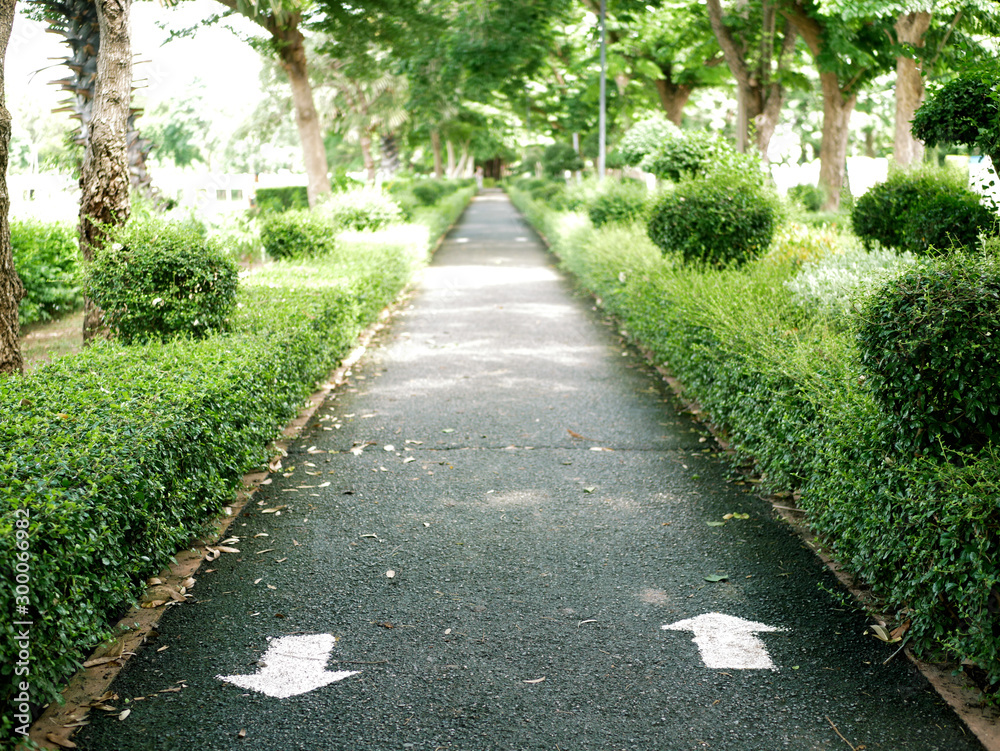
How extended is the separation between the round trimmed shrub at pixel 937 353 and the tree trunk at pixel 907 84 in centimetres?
1443

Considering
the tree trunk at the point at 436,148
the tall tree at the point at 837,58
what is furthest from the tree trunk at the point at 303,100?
the tree trunk at the point at 436,148

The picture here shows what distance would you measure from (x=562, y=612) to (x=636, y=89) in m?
29.1

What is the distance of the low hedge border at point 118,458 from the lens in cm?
310

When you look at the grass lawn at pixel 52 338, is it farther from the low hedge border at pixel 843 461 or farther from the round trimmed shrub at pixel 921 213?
the round trimmed shrub at pixel 921 213

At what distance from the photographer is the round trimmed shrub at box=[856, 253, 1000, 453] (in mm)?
3607

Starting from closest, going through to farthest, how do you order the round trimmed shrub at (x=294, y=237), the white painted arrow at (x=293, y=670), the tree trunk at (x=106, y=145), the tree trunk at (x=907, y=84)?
the white painted arrow at (x=293, y=670) < the tree trunk at (x=106, y=145) < the round trimmed shrub at (x=294, y=237) < the tree trunk at (x=907, y=84)

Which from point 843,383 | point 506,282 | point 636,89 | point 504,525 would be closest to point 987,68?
point 843,383

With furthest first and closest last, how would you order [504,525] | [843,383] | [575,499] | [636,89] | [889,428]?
1. [636,89]
2. [575,499]
3. [504,525]
4. [843,383]
5. [889,428]

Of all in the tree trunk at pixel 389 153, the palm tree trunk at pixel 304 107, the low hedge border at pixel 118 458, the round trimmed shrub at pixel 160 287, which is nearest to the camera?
the low hedge border at pixel 118 458

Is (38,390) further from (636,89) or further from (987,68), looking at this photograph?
(636,89)

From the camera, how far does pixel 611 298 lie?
13109mm

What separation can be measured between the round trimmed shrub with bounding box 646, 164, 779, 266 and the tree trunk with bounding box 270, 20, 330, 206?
34.9 feet

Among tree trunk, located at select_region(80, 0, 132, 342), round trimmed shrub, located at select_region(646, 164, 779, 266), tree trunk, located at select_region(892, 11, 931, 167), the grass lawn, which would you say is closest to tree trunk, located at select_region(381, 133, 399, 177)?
Result: tree trunk, located at select_region(892, 11, 931, 167)

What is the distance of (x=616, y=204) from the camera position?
18.3 metres
